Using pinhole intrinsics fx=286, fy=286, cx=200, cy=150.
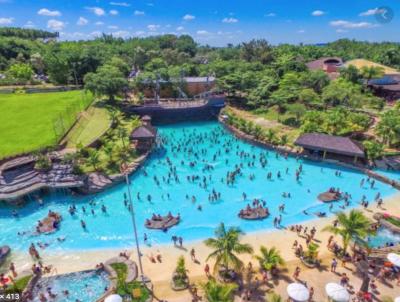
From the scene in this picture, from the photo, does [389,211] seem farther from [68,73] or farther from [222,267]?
[68,73]

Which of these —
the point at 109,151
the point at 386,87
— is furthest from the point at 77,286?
the point at 386,87

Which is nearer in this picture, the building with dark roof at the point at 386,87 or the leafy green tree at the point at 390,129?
the leafy green tree at the point at 390,129

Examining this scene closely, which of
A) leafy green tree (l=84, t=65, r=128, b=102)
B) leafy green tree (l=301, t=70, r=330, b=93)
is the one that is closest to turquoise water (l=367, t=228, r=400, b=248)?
leafy green tree (l=301, t=70, r=330, b=93)

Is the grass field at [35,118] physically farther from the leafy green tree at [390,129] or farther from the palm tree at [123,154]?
the leafy green tree at [390,129]

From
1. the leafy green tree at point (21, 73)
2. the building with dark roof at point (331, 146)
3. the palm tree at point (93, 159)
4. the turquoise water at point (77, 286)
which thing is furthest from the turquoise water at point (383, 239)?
the leafy green tree at point (21, 73)

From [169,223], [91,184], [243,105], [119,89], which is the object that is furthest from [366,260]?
[119,89]
